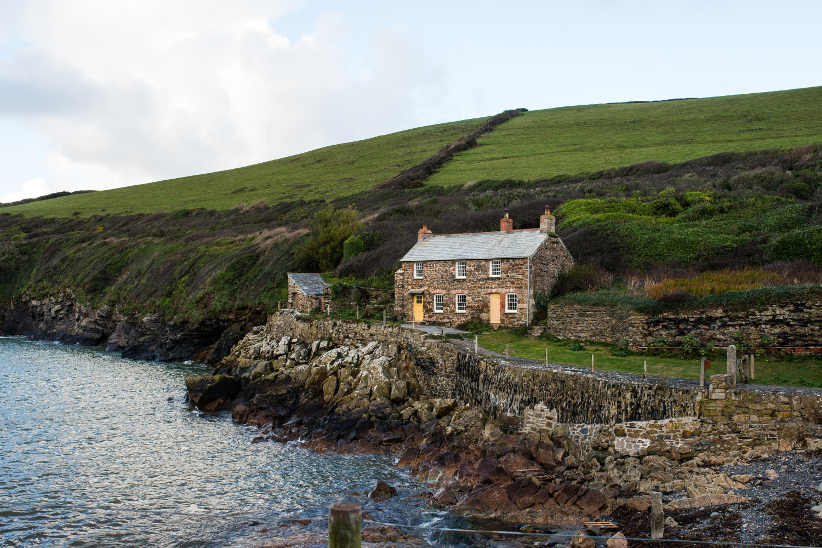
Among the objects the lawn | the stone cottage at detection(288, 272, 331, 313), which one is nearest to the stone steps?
the lawn

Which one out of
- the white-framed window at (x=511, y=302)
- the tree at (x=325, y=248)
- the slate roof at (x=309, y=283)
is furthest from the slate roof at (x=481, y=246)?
the tree at (x=325, y=248)

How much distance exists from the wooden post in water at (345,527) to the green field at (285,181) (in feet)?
266

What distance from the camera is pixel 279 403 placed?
29.3 m

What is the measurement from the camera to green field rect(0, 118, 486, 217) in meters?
97.8

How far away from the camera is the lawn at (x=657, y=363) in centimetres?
1989

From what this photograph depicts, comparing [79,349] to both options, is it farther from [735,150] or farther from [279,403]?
[735,150]

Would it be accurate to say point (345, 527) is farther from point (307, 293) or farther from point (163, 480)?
point (307, 293)

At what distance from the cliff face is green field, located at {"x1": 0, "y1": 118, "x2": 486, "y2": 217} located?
3398 centimetres

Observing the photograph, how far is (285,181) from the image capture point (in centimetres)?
10775

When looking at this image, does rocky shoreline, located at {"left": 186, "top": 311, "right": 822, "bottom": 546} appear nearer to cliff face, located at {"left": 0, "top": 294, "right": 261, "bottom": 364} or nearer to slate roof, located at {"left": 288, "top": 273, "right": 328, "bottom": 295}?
slate roof, located at {"left": 288, "top": 273, "right": 328, "bottom": 295}

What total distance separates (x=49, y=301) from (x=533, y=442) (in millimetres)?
63945

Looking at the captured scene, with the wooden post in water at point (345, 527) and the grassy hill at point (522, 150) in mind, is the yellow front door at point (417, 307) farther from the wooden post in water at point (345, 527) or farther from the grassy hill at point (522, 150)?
the grassy hill at point (522, 150)

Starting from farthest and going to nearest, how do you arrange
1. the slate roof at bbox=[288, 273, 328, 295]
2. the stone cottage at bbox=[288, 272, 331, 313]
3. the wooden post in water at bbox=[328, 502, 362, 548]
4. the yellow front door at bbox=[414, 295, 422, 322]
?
the slate roof at bbox=[288, 273, 328, 295]
the stone cottage at bbox=[288, 272, 331, 313]
the yellow front door at bbox=[414, 295, 422, 322]
the wooden post in water at bbox=[328, 502, 362, 548]

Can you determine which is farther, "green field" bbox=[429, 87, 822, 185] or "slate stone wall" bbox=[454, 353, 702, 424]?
"green field" bbox=[429, 87, 822, 185]
